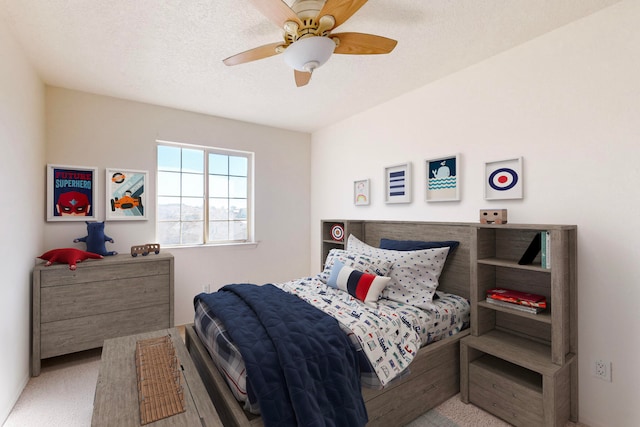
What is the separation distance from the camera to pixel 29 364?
7.99 ft

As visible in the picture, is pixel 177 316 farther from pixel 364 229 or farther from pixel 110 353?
pixel 364 229

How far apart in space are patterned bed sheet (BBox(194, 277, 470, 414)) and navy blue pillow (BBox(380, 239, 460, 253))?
415 millimetres

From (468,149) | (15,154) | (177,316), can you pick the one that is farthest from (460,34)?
(177,316)

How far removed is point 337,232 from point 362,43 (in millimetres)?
2227

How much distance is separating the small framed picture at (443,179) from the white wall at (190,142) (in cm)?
207

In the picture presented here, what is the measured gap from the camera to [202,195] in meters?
3.79

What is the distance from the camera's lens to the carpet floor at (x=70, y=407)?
1.92 m

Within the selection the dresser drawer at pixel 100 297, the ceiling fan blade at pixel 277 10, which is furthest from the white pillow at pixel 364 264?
the ceiling fan blade at pixel 277 10

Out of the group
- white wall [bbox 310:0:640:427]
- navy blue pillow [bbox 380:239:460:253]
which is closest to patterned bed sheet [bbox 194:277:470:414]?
navy blue pillow [bbox 380:239:460:253]

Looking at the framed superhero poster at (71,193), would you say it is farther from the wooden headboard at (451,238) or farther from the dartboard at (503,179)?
the dartboard at (503,179)

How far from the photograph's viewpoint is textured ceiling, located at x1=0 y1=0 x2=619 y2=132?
5.93ft

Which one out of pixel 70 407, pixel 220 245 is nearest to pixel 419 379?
pixel 70 407

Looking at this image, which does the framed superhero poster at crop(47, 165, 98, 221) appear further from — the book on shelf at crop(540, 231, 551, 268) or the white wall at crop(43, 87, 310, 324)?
the book on shelf at crop(540, 231, 551, 268)

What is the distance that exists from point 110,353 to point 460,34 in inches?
120
